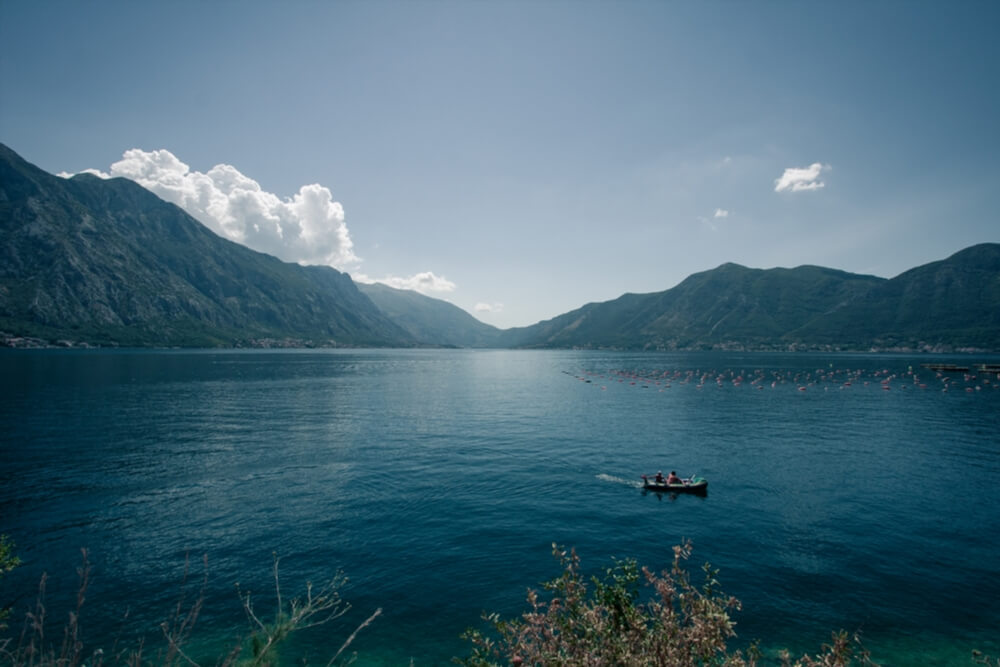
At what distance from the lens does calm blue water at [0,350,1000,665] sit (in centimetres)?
2309

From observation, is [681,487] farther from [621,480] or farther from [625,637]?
[625,637]

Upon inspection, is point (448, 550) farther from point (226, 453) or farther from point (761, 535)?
point (226, 453)

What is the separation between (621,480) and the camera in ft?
141

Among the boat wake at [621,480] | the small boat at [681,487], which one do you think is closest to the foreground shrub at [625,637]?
A: the small boat at [681,487]

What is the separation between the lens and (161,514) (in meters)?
33.4

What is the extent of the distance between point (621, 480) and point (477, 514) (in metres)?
15.9

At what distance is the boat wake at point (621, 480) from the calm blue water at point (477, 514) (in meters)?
0.46

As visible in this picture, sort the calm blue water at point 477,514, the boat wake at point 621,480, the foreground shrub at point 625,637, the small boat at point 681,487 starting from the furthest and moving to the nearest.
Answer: the boat wake at point 621,480 < the small boat at point 681,487 < the calm blue water at point 477,514 < the foreground shrub at point 625,637

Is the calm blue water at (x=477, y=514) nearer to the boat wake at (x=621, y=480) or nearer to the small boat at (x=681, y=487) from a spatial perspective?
the boat wake at (x=621, y=480)

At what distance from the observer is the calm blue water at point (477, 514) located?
2309 cm

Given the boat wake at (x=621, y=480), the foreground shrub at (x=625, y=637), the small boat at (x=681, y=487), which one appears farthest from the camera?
the boat wake at (x=621, y=480)

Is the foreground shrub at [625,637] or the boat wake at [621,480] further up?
the foreground shrub at [625,637]

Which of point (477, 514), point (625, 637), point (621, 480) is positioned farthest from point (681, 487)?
point (625, 637)

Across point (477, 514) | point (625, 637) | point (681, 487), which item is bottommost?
point (477, 514)
